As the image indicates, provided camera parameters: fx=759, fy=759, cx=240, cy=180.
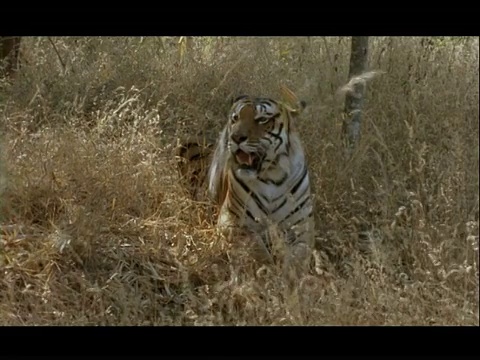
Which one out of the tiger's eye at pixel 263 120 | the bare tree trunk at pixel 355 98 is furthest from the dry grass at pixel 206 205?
the tiger's eye at pixel 263 120

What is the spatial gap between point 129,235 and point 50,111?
3.58ft

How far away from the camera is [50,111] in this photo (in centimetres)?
400

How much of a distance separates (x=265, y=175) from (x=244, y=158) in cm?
11

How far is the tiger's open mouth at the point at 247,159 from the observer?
3193 mm

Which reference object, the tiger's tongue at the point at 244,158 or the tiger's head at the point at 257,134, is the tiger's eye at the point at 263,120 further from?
the tiger's tongue at the point at 244,158

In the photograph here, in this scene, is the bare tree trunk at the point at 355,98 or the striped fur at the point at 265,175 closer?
the striped fur at the point at 265,175

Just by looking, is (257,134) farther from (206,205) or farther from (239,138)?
(206,205)

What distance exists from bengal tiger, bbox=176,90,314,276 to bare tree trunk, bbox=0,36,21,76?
5.63 feet

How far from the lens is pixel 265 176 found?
3.21m

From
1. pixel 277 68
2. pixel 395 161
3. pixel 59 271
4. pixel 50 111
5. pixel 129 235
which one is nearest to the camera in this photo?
pixel 59 271
